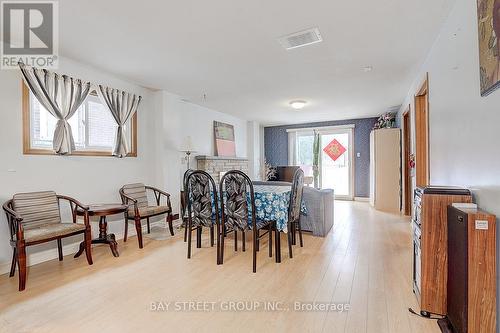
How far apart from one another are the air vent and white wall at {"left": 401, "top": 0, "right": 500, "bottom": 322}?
1.14 meters

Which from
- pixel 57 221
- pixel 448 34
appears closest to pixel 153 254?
pixel 57 221

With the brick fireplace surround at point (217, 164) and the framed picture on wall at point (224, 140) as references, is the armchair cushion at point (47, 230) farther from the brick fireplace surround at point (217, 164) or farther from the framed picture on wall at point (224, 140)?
the framed picture on wall at point (224, 140)

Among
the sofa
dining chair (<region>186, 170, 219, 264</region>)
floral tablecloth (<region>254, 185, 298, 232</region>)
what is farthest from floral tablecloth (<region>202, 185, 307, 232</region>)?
the sofa

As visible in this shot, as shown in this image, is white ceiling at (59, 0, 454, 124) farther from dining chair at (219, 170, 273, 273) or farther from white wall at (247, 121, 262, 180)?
white wall at (247, 121, 262, 180)

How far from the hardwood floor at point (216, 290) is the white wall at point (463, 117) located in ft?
3.40

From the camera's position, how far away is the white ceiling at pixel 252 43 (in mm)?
2199

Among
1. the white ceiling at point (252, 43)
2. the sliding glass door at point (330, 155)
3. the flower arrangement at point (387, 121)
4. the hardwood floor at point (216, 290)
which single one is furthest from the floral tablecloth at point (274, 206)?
the sliding glass door at point (330, 155)

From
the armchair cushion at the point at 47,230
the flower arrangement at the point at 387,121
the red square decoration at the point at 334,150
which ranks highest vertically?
the flower arrangement at the point at 387,121

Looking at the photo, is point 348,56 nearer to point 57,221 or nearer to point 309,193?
point 309,193

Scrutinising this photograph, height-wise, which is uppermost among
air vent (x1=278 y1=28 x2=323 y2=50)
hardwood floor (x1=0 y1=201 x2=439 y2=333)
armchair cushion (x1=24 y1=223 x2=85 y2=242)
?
air vent (x1=278 y1=28 x2=323 y2=50)

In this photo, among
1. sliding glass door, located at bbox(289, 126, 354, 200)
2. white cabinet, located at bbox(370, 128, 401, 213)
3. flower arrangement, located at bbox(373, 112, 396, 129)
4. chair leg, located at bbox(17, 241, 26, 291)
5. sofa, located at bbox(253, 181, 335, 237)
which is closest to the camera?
chair leg, located at bbox(17, 241, 26, 291)

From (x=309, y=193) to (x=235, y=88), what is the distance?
2.22m

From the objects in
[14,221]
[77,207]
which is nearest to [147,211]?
[77,207]

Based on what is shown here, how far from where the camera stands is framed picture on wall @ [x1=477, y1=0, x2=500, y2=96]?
4.52 ft
